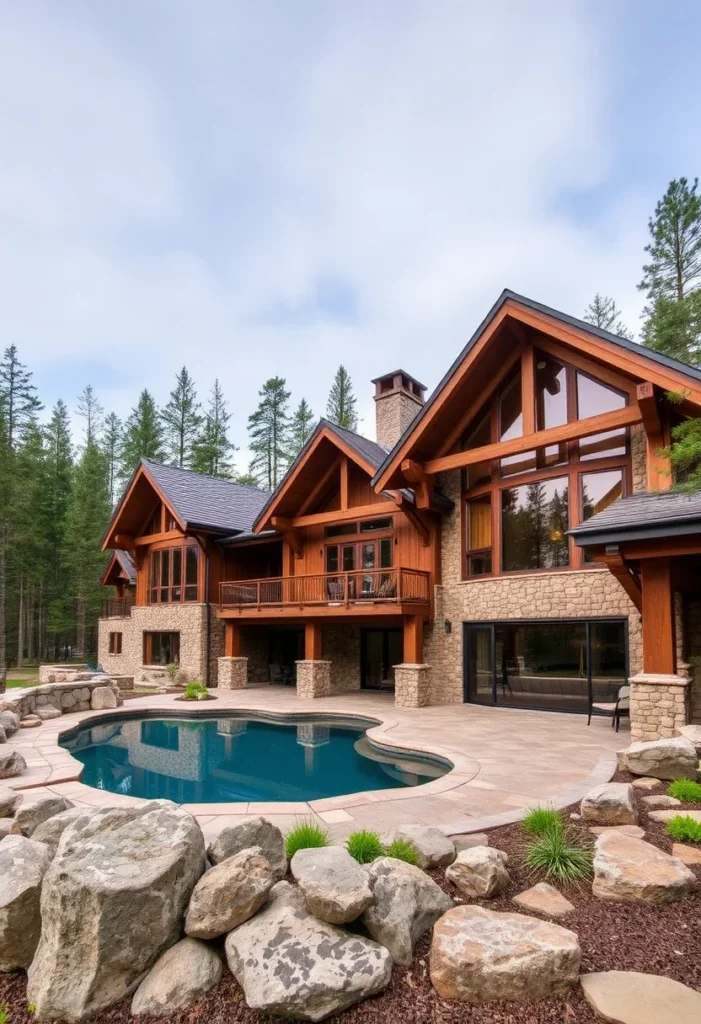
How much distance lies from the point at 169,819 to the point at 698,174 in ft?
82.4

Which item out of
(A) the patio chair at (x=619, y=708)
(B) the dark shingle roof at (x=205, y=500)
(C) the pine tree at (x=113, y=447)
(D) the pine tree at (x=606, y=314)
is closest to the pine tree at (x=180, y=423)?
(C) the pine tree at (x=113, y=447)

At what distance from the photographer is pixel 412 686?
504 inches

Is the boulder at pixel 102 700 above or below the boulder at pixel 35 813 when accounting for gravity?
below

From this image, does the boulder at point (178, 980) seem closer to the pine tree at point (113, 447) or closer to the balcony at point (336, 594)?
the balcony at point (336, 594)

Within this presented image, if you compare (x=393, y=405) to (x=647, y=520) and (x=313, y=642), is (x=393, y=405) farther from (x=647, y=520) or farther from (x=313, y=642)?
(x=647, y=520)

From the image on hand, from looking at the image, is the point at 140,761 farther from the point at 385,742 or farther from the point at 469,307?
the point at 469,307

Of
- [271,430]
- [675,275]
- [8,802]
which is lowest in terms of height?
[8,802]

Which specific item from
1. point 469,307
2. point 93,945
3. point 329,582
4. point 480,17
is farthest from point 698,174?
point 93,945

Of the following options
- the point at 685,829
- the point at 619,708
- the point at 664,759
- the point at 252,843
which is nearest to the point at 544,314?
the point at 619,708

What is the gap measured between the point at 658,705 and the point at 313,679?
Answer: 8.66 meters

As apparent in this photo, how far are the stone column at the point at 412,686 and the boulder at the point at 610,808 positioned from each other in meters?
8.08

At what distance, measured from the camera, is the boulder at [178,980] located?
8.96 ft

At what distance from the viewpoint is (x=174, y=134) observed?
11.2 meters

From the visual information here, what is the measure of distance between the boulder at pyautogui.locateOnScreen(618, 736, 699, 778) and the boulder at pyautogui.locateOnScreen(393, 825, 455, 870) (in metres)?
3.10
